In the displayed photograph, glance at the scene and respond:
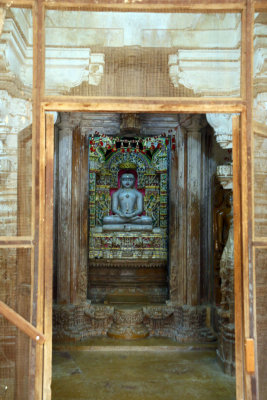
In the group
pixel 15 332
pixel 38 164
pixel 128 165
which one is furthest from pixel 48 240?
pixel 128 165

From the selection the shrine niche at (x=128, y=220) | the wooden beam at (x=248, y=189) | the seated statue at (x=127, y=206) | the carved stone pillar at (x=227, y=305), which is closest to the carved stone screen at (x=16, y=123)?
the wooden beam at (x=248, y=189)

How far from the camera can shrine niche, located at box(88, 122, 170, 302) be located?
24.1ft

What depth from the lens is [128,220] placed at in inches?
316

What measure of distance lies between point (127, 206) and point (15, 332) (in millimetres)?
5778

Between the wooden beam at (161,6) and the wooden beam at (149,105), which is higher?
the wooden beam at (161,6)

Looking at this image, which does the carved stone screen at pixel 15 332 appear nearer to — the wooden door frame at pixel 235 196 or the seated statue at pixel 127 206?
the wooden door frame at pixel 235 196

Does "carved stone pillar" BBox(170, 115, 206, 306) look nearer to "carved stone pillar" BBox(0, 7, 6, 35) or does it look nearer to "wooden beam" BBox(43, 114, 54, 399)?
"wooden beam" BBox(43, 114, 54, 399)

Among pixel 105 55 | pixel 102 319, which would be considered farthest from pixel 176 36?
pixel 102 319

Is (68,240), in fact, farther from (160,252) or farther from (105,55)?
(105,55)

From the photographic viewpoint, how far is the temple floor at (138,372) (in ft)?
14.6

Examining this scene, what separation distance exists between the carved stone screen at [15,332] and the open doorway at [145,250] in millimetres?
3023

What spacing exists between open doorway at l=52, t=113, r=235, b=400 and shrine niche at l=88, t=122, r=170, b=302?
2cm

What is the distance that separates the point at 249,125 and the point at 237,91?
26 centimetres

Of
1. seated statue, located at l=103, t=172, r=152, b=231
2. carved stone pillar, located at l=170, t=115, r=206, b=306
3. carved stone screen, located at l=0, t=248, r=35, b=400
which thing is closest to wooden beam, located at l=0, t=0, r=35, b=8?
carved stone screen, located at l=0, t=248, r=35, b=400
